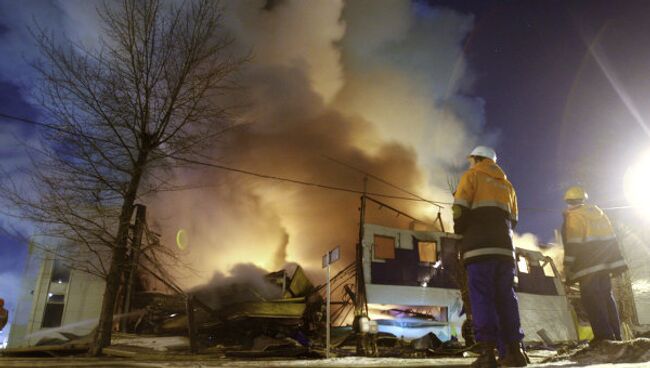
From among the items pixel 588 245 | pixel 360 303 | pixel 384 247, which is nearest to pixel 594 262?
pixel 588 245

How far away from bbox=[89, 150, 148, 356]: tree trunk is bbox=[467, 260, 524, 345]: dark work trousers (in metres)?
6.34

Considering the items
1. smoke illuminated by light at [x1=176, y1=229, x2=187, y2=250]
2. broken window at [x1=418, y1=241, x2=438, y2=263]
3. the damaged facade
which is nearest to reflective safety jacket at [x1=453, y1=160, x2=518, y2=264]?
the damaged facade

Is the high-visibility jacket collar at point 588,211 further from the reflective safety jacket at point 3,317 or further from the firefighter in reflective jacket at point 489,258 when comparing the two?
the reflective safety jacket at point 3,317

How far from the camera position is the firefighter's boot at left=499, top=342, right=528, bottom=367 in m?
3.18

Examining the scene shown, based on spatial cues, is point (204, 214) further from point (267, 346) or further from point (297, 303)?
point (267, 346)

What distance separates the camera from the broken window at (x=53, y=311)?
15594 mm

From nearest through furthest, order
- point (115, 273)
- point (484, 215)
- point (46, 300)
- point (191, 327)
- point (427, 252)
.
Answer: point (484, 215) → point (115, 273) → point (191, 327) → point (46, 300) → point (427, 252)

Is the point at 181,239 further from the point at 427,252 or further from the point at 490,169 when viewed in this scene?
the point at 490,169

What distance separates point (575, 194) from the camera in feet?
17.8

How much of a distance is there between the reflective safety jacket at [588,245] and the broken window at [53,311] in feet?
58.1

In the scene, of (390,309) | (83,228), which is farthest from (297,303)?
(390,309)

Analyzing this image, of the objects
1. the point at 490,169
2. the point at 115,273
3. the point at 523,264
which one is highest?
the point at 523,264

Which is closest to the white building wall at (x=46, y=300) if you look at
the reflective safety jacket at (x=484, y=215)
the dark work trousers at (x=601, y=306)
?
the reflective safety jacket at (x=484, y=215)

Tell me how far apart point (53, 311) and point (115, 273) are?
11529mm
